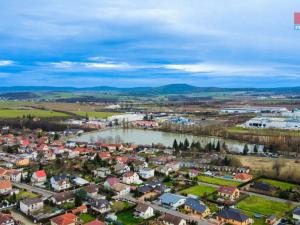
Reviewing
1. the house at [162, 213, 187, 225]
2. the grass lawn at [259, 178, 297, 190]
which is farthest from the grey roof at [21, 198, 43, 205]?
the grass lawn at [259, 178, 297, 190]

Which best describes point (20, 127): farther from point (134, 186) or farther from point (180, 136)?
point (134, 186)

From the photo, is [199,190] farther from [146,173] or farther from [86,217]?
[86,217]

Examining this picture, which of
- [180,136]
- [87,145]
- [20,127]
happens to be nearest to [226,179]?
[87,145]

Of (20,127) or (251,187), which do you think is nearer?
(251,187)

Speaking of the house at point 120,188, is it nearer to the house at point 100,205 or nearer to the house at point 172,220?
the house at point 100,205

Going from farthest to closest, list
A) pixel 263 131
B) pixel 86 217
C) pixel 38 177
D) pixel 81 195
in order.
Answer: pixel 263 131
pixel 38 177
pixel 81 195
pixel 86 217

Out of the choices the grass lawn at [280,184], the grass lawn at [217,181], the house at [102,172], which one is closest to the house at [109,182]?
the house at [102,172]

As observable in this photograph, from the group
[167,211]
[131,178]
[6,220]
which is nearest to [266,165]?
[131,178]

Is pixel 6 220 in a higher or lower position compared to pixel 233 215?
higher
